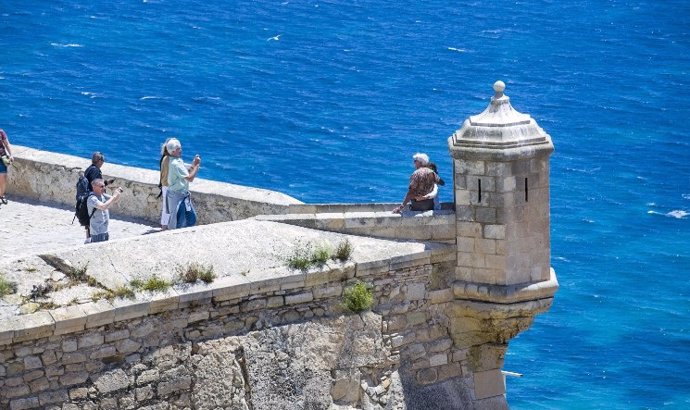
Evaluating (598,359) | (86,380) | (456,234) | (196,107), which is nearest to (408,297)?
(456,234)

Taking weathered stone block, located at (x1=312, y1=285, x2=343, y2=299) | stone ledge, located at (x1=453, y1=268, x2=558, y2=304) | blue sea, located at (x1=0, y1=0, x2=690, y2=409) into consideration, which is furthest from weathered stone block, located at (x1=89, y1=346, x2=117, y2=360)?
blue sea, located at (x1=0, y1=0, x2=690, y2=409)

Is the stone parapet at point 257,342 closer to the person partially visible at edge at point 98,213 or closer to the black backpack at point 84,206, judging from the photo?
the person partially visible at edge at point 98,213

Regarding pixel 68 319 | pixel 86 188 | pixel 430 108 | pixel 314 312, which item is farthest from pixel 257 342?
pixel 430 108

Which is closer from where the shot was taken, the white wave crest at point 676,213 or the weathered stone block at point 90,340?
the weathered stone block at point 90,340

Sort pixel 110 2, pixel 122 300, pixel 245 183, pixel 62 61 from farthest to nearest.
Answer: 1. pixel 110 2
2. pixel 62 61
3. pixel 245 183
4. pixel 122 300

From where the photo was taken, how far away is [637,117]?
51.7 m

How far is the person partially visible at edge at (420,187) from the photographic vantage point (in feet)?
63.3

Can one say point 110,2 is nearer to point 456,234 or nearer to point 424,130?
point 424,130

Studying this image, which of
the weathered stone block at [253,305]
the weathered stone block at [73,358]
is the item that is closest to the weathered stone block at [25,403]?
the weathered stone block at [73,358]

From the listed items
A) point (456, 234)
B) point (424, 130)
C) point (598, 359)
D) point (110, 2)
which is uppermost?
point (110, 2)

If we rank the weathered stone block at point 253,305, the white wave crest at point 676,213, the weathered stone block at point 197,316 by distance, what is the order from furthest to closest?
the white wave crest at point 676,213 → the weathered stone block at point 253,305 → the weathered stone block at point 197,316

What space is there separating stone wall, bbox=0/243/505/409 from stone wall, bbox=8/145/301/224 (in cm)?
196

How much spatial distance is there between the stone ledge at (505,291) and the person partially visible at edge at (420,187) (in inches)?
41.9

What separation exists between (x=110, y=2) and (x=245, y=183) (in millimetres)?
24637
